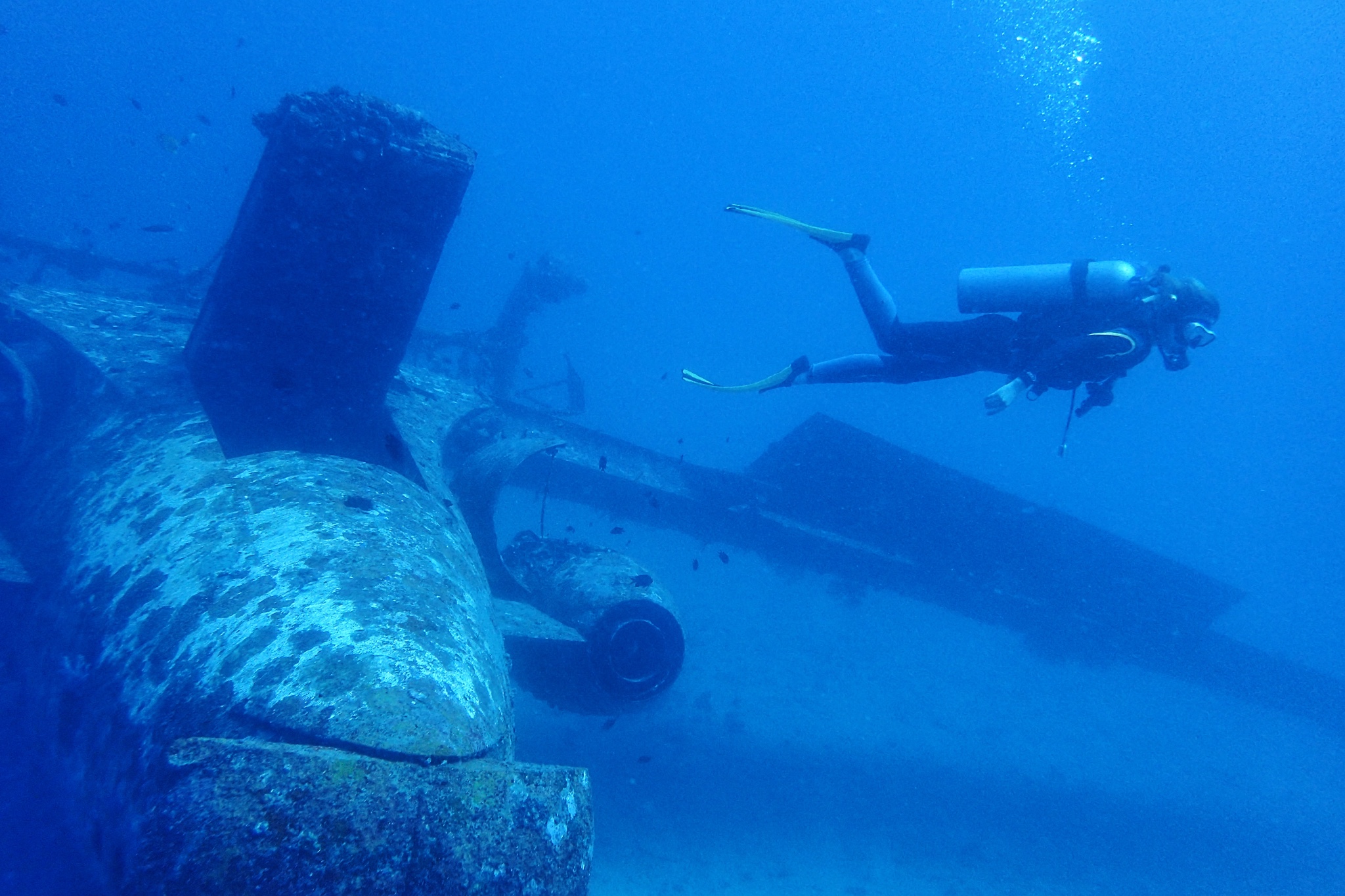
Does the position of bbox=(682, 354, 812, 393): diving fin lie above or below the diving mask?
below

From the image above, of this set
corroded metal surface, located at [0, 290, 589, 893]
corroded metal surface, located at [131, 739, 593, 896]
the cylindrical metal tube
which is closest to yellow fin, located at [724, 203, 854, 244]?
the cylindrical metal tube

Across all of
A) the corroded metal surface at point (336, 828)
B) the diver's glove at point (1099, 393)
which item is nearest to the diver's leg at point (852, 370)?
the diver's glove at point (1099, 393)

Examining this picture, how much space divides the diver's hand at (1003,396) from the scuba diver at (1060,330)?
1cm

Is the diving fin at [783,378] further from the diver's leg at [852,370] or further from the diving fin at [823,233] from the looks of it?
the diving fin at [823,233]

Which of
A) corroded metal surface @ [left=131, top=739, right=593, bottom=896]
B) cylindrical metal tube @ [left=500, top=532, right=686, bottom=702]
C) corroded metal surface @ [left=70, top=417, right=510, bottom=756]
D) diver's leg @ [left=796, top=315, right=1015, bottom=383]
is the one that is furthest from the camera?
diver's leg @ [left=796, top=315, right=1015, bottom=383]

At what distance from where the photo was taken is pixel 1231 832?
12688 mm

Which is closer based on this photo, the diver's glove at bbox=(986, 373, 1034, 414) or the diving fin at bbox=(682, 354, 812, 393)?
the diver's glove at bbox=(986, 373, 1034, 414)

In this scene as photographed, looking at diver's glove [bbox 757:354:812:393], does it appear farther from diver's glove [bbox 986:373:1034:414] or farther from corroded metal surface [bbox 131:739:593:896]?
corroded metal surface [bbox 131:739:593:896]

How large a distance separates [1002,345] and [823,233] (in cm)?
245

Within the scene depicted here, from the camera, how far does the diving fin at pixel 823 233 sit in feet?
24.2

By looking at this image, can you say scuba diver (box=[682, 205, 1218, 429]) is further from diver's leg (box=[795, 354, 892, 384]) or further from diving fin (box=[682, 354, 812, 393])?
diving fin (box=[682, 354, 812, 393])

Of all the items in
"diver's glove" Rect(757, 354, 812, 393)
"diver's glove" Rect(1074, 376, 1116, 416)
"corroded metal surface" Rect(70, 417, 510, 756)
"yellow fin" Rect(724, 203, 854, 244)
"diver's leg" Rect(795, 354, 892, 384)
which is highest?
"yellow fin" Rect(724, 203, 854, 244)

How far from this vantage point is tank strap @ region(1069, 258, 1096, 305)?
5.77 meters

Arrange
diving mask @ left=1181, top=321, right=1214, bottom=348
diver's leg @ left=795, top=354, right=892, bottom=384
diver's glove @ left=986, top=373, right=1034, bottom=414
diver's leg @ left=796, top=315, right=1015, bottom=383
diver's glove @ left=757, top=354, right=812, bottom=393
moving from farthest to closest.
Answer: diver's glove @ left=757, top=354, right=812, bottom=393 < diver's leg @ left=795, top=354, right=892, bottom=384 < diver's leg @ left=796, top=315, right=1015, bottom=383 < diving mask @ left=1181, top=321, right=1214, bottom=348 < diver's glove @ left=986, top=373, right=1034, bottom=414
